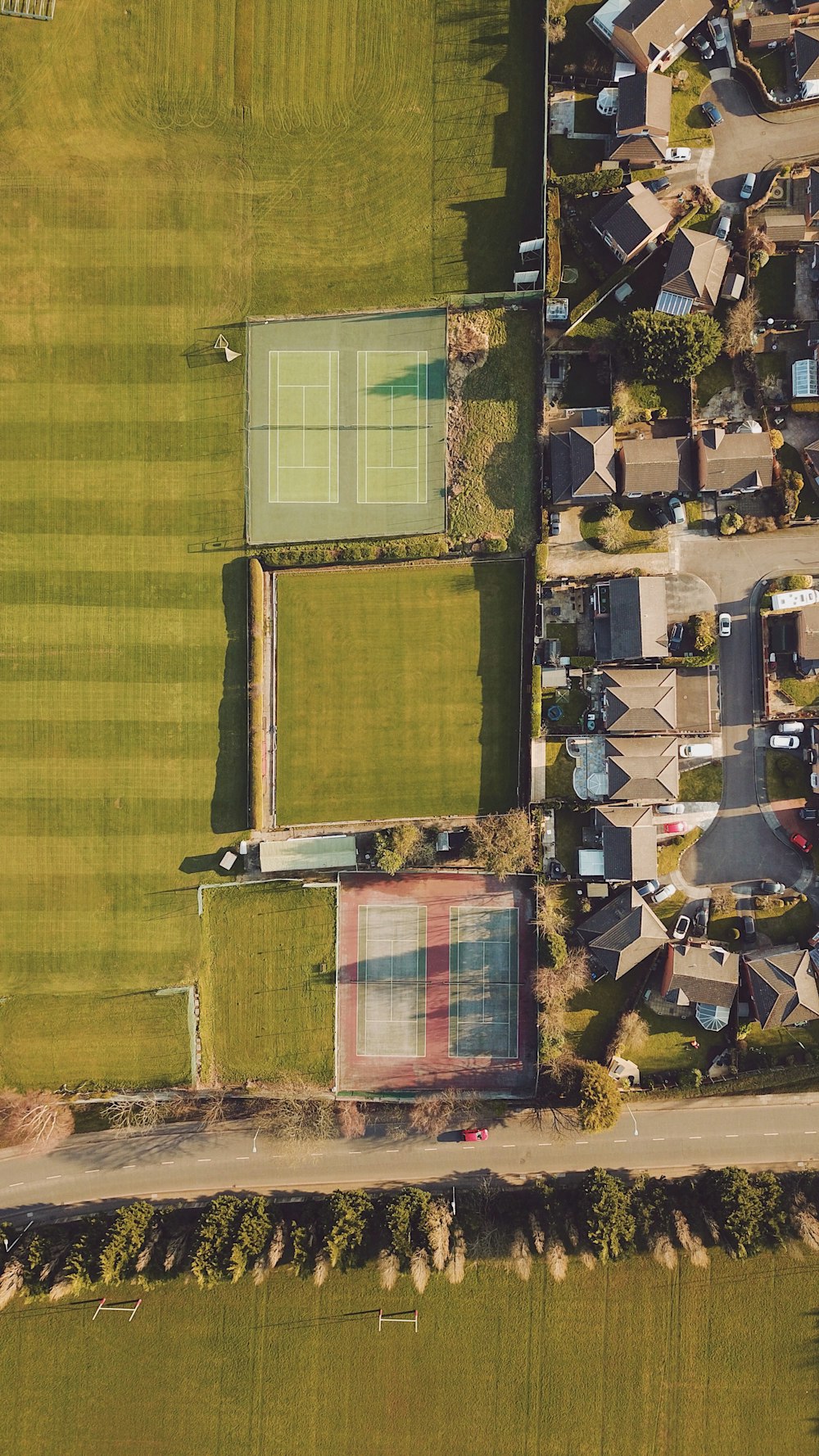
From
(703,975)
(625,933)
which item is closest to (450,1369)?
(703,975)

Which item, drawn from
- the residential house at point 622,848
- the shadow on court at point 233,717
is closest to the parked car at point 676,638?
the residential house at point 622,848

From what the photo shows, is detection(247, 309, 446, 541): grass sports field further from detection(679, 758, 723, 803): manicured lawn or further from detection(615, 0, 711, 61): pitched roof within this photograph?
detection(679, 758, 723, 803): manicured lawn

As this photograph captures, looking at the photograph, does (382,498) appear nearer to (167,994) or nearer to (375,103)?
(375,103)

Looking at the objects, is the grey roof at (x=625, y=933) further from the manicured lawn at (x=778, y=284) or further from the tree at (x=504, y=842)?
the manicured lawn at (x=778, y=284)

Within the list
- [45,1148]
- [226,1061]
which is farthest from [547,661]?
[45,1148]

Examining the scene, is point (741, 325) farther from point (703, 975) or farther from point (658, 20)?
point (703, 975)

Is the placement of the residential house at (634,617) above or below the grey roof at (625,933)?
above
